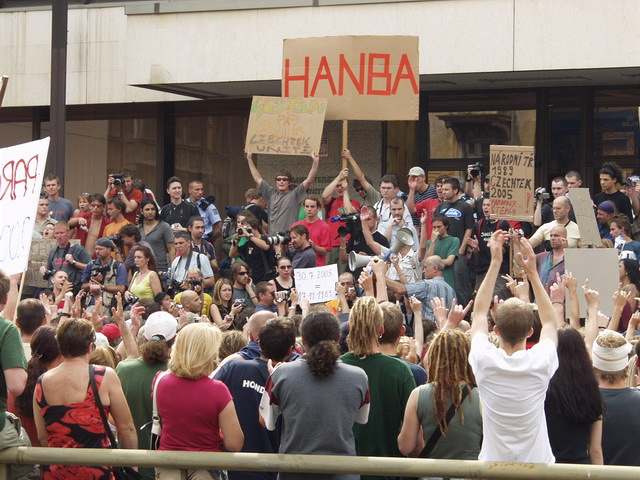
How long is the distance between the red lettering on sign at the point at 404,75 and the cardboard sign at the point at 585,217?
3.65 m

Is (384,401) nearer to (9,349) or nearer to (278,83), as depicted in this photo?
(9,349)

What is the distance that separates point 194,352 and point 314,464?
944 mm

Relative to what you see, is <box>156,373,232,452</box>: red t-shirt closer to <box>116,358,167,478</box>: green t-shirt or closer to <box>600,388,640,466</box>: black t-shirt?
<box>116,358,167,478</box>: green t-shirt

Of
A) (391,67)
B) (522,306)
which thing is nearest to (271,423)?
(522,306)

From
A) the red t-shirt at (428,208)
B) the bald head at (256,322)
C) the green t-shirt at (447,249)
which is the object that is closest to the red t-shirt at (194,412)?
the bald head at (256,322)

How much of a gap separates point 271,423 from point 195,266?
25.9 feet

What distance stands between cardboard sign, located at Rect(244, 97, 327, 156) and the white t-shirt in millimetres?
8567

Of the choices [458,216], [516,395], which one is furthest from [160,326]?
[458,216]

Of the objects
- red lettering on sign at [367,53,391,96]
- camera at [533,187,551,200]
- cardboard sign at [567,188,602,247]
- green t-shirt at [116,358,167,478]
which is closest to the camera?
green t-shirt at [116,358,167,478]

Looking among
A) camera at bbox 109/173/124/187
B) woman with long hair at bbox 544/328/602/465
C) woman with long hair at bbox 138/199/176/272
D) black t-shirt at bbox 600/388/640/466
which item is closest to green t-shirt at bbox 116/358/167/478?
woman with long hair at bbox 544/328/602/465

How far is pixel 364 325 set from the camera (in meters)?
7.03

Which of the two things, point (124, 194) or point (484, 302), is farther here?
point (124, 194)

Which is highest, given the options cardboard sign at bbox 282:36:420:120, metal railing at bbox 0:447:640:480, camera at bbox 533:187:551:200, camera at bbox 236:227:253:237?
cardboard sign at bbox 282:36:420:120

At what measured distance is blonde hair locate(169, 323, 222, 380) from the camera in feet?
22.4
